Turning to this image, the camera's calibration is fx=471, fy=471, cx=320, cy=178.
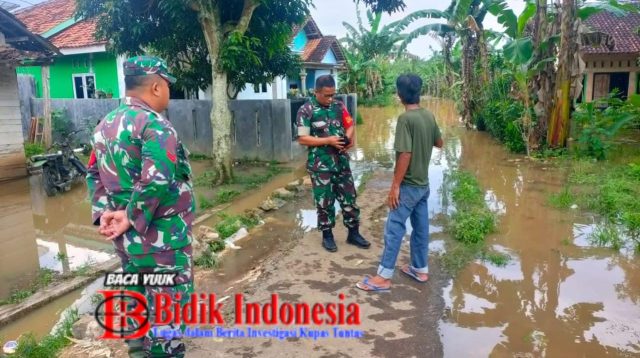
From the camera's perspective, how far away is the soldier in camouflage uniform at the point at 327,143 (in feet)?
15.3

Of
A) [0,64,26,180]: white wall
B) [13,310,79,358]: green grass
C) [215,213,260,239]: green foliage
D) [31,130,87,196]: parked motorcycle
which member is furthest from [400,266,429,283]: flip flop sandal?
[0,64,26,180]: white wall

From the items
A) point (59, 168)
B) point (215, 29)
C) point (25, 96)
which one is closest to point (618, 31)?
point (215, 29)

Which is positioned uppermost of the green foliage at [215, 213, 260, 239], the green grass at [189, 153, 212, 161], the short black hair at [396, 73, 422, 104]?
→ the short black hair at [396, 73, 422, 104]

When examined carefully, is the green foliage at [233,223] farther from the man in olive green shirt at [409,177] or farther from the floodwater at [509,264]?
the man in olive green shirt at [409,177]

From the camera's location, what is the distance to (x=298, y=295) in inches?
157

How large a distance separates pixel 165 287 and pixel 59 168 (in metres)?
7.70

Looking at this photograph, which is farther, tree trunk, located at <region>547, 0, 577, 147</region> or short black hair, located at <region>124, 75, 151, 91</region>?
tree trunk, located at <region>547, 0, 577, 147</region>

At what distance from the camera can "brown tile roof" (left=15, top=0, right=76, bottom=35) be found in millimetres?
16234

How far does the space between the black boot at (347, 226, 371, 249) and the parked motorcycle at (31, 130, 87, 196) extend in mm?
6358

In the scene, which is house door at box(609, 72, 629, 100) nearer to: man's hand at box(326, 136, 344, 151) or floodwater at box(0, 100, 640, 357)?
floodwater at box(0, 100, 640, 357)

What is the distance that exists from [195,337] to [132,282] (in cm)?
100

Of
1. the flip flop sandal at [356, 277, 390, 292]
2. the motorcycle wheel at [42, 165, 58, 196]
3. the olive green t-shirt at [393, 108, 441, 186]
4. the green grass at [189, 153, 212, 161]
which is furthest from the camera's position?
the green grass at [189, 153, 212, 161]

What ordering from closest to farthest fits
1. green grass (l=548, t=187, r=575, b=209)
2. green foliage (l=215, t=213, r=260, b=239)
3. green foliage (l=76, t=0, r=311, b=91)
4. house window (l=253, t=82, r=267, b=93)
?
green foliage (l=215, t=213, r=260, b=239)
green grass (l=548, t=187, r=575, b=209)
green foliage (l=76, t=0, r=311, b=91)
house window (l=253, t=82, r=267, b=93)

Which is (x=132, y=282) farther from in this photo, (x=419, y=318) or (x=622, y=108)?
(x=622, y=108)
